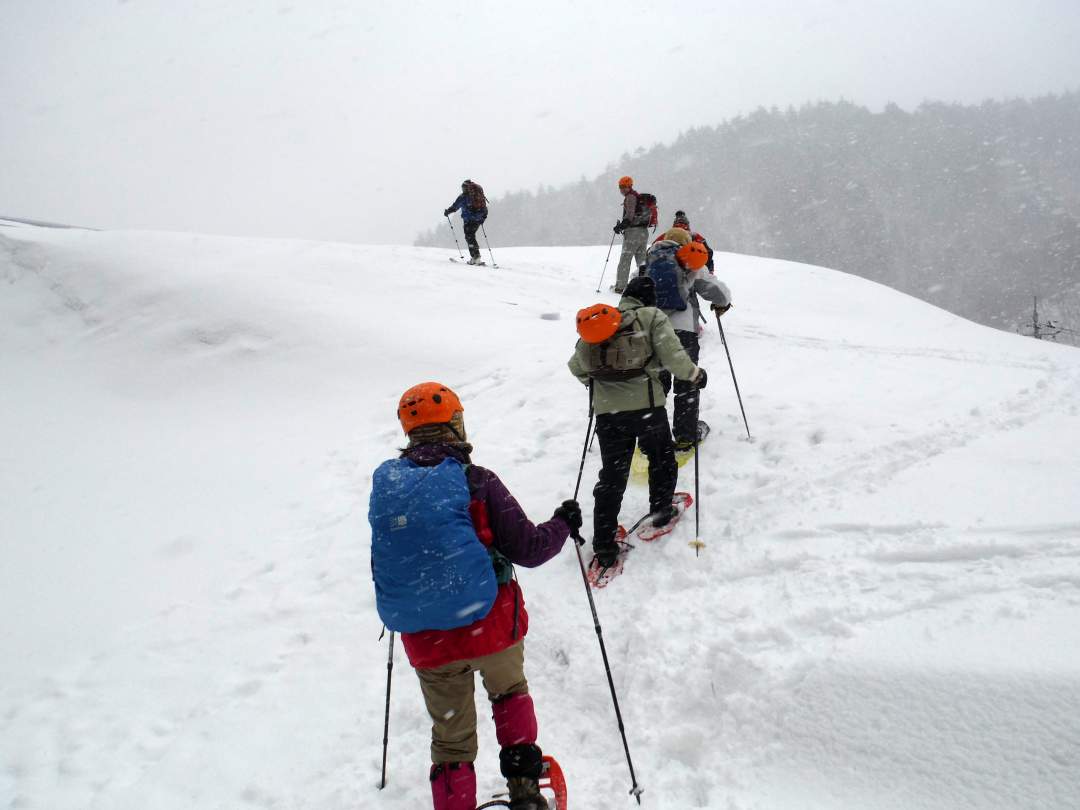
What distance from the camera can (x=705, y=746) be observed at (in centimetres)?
304

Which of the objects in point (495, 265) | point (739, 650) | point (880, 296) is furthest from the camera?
point (495, 265)

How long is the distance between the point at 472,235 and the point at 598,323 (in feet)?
38.6

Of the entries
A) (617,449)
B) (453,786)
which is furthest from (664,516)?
(453,786)

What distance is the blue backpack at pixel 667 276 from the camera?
5.50 m

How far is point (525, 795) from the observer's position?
257 centimetres

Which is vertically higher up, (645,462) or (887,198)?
(887,198)

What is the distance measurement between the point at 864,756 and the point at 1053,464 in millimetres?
3330

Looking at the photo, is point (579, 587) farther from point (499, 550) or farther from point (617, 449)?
point (499, 550)

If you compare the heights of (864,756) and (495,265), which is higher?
(495,265)

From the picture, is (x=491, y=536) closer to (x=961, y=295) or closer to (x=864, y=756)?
(x=864, y=756)

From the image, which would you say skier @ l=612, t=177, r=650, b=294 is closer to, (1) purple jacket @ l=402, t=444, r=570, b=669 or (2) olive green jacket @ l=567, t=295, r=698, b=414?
(2) olive green jacket @ l=567, t=295, r=698, b=414

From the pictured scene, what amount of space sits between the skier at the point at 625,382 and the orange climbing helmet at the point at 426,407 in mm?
1653

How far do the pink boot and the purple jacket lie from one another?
1.80 ft

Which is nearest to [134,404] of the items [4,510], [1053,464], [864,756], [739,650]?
[4,510]
